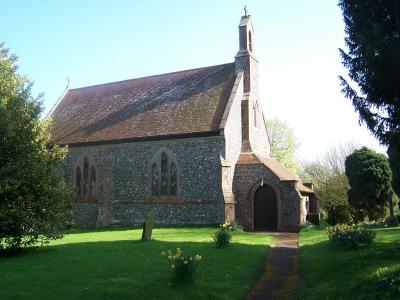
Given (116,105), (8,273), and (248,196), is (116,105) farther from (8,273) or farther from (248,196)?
(8,273)

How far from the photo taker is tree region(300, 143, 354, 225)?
29.1 meters

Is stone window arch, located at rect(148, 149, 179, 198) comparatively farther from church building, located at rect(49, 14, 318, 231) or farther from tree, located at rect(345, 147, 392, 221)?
tree, located at rect(345, 147, 392, 221)

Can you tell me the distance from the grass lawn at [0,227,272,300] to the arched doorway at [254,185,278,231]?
347 inches

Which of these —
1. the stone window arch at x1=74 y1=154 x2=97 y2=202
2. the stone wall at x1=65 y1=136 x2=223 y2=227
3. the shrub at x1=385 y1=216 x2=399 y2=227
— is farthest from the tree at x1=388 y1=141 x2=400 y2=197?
the stone window arch at x1=74 y1=154 x2=97 y2=202

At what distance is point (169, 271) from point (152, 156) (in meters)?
16.3

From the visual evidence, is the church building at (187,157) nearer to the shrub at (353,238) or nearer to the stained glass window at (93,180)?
the stained glass window at (93,180)

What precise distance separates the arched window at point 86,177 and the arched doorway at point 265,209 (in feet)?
38.7

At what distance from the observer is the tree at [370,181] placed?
87.7 feet

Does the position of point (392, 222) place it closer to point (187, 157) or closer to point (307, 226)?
point (307, 226)

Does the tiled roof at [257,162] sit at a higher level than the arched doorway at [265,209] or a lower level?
higher

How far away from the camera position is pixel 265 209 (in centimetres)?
2533

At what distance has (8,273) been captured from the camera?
444 inches

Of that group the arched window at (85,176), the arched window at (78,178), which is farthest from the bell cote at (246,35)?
the arched window at (78,178)

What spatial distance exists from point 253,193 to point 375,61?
574 inches
